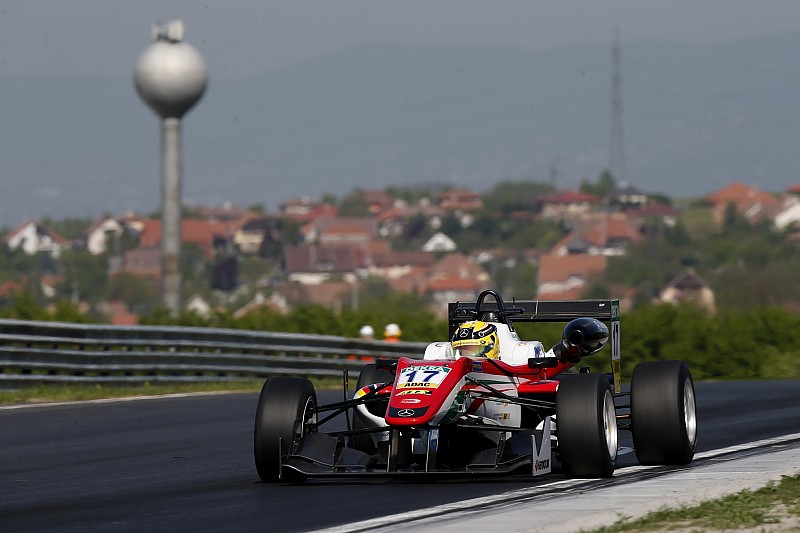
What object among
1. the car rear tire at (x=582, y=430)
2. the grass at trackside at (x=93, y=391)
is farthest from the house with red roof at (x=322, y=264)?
the car rear tire at (x=582, y=430)

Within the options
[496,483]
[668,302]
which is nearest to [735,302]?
[668,302]

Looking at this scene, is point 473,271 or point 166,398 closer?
point 166,398

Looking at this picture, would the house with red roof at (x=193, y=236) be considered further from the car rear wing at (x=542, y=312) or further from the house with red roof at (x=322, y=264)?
the car rear wing at (x=542, y=312)

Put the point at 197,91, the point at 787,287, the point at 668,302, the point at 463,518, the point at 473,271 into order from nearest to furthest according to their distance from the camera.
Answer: the point at 463,518
the point at 668,302
the point at 787,287
the point at 197,91
the point at 473,271

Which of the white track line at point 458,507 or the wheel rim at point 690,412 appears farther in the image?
the wheel rim at point 690,412

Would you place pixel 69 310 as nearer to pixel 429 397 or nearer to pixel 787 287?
pixel 429 397

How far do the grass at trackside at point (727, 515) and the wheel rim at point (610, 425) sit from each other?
55.8 inches

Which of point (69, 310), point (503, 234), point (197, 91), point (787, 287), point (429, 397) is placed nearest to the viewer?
point (429, 397)

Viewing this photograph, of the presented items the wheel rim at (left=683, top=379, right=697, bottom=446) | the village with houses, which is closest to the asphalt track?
the wheel rim at (left=683, top=379, right=697, bottom=446)

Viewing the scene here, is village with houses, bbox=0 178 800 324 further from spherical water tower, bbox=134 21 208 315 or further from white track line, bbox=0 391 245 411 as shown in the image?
white track line, bbox=0 391 245 411

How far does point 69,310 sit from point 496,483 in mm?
18459

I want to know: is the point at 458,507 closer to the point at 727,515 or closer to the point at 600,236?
the point at 727,515

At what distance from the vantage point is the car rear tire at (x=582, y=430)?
10.0m

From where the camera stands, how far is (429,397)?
1010cm
